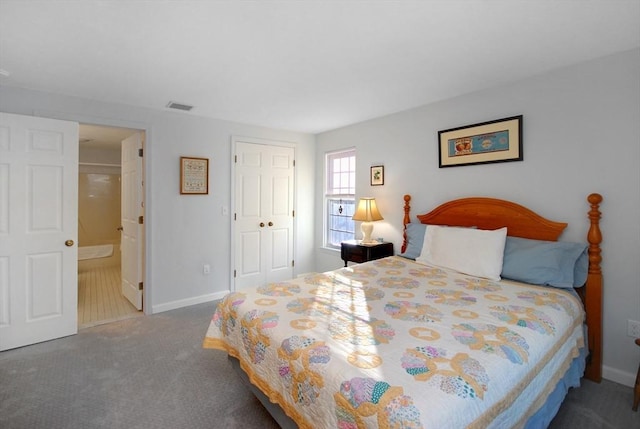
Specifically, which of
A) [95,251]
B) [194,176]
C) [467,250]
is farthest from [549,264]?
[95,251]

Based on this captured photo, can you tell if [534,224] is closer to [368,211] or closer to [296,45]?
[368,211]

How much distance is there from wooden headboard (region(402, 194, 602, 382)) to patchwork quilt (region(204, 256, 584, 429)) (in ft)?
1.08

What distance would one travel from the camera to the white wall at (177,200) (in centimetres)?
323

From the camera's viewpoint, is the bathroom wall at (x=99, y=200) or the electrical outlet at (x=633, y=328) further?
the bathroom wall at (x=99, y=200)

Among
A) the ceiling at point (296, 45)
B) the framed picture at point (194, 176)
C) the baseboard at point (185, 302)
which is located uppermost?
the ceiling at point (296, 45)

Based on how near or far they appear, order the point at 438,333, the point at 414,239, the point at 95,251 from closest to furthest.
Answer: the point at 438,333 → the point at 414,239 → the point at 95,251

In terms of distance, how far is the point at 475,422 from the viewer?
1036mm

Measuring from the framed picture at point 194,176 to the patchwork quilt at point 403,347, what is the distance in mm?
2024

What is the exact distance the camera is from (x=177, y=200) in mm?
3615

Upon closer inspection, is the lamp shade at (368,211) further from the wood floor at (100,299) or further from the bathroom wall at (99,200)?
the bathroom wall at (99,200)

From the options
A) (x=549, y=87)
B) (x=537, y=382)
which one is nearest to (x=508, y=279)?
(x=537, y=382)

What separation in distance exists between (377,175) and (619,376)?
2.76m

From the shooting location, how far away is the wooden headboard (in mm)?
2215

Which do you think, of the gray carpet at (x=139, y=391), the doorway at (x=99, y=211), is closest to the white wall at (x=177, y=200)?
the gray carpet at (x=139, y=391)
